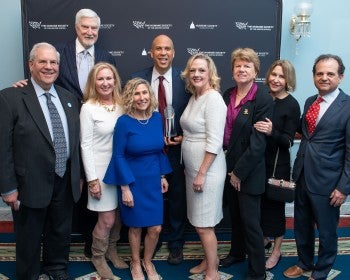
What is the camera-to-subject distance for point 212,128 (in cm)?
Answer: 255

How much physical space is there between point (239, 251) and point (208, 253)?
0.53 meters

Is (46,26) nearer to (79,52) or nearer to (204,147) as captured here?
(79,52)

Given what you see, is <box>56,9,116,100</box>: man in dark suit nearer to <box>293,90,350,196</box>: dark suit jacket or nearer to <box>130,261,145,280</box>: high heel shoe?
<box>130,261,145,280</box>: high heel shoe

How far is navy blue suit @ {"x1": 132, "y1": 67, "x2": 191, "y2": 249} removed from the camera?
3.09 meters

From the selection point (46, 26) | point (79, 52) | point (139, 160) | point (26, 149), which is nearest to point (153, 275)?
point (139, 160)

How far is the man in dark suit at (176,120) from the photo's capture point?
304 cm

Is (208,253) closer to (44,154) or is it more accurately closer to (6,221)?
(44,154)

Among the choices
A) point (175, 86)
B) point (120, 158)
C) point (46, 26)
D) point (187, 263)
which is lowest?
point (187, 263)

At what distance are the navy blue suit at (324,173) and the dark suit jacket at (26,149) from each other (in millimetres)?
1755

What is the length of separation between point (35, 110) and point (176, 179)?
4.13ft

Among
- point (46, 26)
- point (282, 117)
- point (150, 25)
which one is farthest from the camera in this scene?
point (150, 25)

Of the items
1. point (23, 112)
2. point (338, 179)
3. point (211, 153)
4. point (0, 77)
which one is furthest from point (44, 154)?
point (338, 179)

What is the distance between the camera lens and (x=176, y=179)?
319 cm

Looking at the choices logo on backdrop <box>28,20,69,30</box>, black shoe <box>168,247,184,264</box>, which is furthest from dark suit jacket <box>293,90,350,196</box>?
logo on backdrop <box>28,20,69,30</box>
